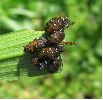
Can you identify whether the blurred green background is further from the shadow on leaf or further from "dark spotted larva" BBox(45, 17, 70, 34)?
"dark spotted larva" BBox(45, 17, 70, 34)

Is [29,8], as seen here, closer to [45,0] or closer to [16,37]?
[45,0]

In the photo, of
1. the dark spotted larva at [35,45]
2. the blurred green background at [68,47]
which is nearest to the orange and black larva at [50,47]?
the dark spotted larva at [35,45]

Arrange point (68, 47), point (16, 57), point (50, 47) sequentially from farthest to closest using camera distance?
point (68, 47)
point (16, 57)
point (50, 47)

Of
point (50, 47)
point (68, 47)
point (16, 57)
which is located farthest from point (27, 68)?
point (68, 47)

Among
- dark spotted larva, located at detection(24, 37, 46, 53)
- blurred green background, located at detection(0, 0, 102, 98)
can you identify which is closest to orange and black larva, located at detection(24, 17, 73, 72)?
dark spotted larva, located at detection(24, 37, 46, 53)

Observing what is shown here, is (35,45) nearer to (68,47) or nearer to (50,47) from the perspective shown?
(50,47)

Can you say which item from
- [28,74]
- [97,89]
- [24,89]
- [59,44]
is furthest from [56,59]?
[97,89]
